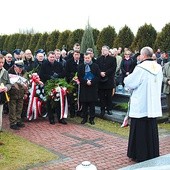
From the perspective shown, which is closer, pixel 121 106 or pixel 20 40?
pixel 121 106

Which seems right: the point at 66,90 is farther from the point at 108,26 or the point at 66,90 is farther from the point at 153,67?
the point at 108,26

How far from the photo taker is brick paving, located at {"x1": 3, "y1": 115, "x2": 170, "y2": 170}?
6.58m

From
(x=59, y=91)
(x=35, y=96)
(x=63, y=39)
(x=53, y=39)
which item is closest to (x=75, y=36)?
(x=63, y=39)

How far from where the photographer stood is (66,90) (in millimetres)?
9914

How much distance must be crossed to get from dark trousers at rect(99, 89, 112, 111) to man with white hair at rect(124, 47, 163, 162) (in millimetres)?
3754

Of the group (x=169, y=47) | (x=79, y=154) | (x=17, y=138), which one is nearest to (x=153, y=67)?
(x=79, y=154)

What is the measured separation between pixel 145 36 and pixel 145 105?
1444 centimetres

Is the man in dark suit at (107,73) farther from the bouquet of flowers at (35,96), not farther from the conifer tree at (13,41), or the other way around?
the conifer tree at (13,41)

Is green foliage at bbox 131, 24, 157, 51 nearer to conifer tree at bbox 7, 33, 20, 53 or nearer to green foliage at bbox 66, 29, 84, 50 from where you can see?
green foliage at bbox 66, 29, 84, 50

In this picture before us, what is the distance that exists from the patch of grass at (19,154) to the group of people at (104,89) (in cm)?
96

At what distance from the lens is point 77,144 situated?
308 inches

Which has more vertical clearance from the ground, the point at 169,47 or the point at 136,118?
the point at 169,47

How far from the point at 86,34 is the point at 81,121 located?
4.86 m

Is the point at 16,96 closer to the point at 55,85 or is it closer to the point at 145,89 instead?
the point at 55,85
